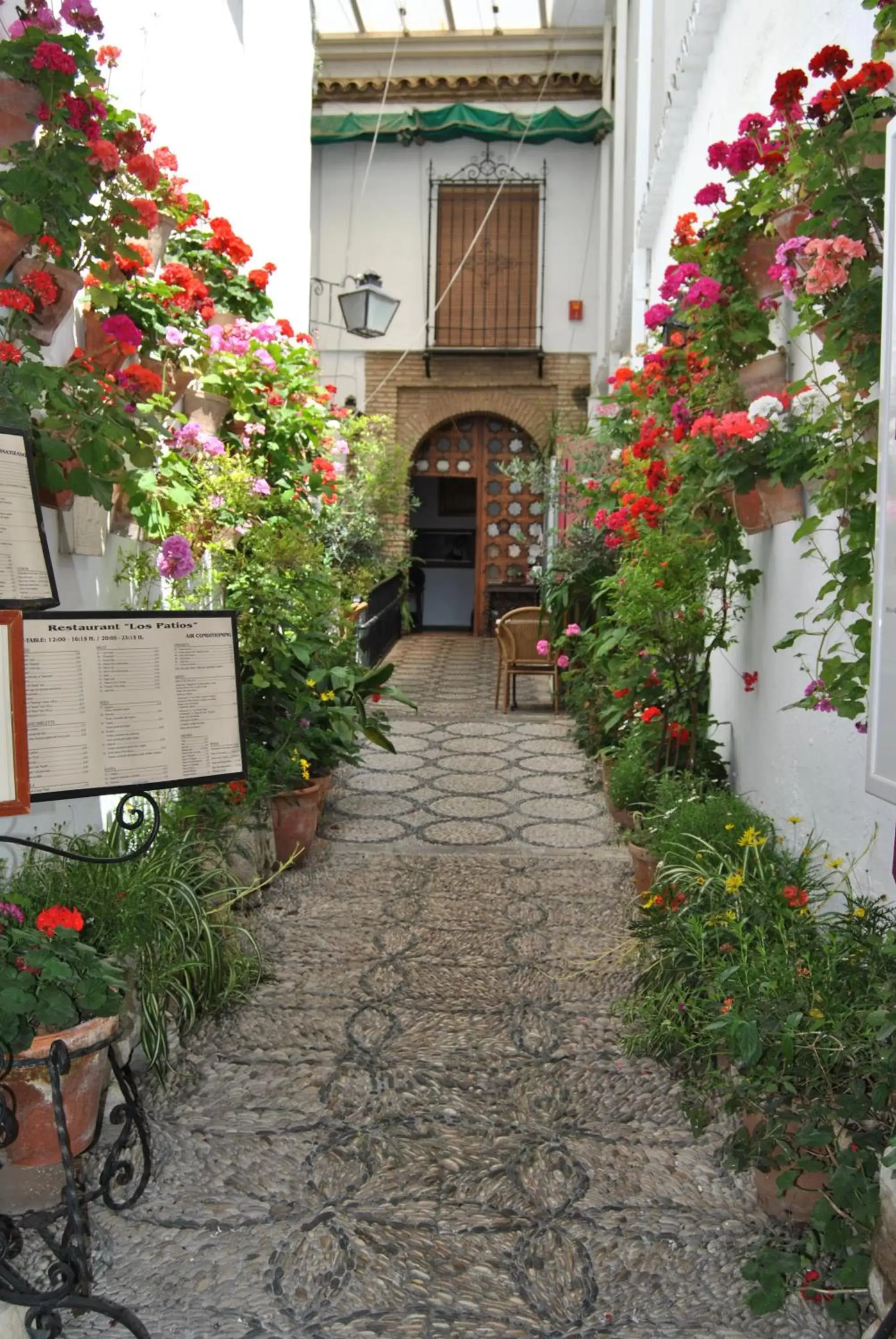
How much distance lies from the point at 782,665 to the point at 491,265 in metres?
10.2

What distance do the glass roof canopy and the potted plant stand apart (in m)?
11.8

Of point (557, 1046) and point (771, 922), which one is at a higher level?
point (771, 922)

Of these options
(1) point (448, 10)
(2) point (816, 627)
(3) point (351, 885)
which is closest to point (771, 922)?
(2) point (816, 627)

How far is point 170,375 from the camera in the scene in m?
3.83

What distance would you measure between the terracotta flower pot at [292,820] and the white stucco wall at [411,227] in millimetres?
8922

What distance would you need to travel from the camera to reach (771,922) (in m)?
2.48

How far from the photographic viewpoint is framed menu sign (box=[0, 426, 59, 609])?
6.10 feet

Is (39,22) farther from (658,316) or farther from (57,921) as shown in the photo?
(658,316)

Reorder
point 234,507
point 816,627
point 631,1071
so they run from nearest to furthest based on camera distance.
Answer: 1. point 631,1071
2. point 816,627
3. point 234,507

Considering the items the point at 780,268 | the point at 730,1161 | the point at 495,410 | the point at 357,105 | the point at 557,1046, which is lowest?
the point at 557,1046

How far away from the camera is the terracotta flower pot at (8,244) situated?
7.72 ft

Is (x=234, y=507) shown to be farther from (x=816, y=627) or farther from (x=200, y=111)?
(x=816, y=627)

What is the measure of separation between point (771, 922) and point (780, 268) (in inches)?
56.0

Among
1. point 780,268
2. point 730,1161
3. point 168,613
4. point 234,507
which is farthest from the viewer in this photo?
point 234,507
